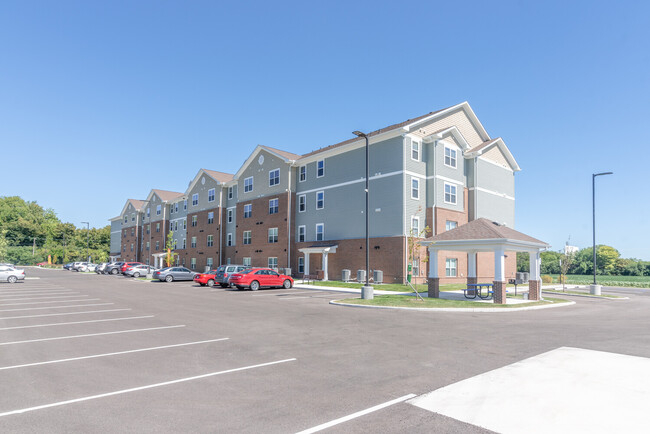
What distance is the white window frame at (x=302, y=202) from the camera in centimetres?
3944

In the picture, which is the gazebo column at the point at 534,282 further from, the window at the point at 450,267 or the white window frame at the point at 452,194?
the white window frame at the point at 452,194

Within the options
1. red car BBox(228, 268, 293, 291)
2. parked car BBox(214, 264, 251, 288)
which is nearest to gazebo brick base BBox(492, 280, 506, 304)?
red car BBox(228, 268, 293, 291)

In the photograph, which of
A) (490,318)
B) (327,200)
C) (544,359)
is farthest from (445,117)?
(544,359)

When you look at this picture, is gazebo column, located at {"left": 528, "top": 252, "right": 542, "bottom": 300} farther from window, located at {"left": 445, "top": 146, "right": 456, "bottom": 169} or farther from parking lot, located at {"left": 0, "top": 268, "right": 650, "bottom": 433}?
window, located at {"left": 445, "top": 146, "right": 456, "bottom": 169}

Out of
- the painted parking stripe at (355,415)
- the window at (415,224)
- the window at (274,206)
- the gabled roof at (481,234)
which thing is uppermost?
the window at (274,206)

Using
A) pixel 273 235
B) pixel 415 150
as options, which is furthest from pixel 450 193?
pixel 273 235

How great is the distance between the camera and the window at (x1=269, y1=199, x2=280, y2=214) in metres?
41.4

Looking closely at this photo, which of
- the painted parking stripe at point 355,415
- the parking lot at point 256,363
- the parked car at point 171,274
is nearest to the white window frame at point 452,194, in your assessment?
the parking lot at point 256,363

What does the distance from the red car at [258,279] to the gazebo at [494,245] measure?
36.1 ft

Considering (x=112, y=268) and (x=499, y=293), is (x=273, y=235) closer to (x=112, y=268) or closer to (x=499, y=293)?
(x=499, y=293)

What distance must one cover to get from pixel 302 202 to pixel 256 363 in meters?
32.4

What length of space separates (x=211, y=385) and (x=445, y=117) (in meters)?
32.8

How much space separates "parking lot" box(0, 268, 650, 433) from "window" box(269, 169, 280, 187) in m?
27.6

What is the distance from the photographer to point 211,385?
6324 millimetres
